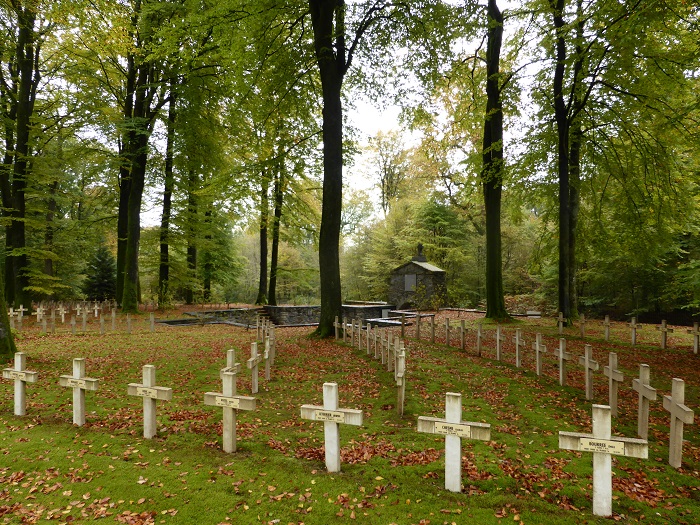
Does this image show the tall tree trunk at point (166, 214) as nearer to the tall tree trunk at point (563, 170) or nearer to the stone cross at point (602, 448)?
the tall tree trunk at point (563, 170)

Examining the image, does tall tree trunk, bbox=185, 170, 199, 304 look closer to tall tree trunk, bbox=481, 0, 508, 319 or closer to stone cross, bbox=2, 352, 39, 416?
tall tree trunk, bbox=481, 0, 508, 319

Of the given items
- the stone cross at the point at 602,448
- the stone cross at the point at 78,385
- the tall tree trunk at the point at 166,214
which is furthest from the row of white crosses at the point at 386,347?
the tall tree trunk at the point at 166,214

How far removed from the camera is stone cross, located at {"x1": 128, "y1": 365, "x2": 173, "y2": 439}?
4453 mm

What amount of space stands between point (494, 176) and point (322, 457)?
41.1ft

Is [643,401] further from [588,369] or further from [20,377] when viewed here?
[20,377]

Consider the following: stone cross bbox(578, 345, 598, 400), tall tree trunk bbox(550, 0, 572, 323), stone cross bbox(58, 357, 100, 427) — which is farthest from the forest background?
stone cross bbox(58, 357, 100, 427)

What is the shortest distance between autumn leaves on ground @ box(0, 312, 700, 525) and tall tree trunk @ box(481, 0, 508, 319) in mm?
6466

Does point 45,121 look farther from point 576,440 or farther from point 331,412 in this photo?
point 576,440

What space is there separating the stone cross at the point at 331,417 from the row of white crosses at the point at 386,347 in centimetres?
174

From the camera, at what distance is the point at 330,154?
37.3ft

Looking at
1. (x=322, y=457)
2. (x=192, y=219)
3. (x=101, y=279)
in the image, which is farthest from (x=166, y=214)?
(x=322, y=457)

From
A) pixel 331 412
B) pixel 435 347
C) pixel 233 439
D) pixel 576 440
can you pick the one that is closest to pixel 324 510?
pixel 331 412

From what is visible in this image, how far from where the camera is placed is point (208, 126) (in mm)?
18688

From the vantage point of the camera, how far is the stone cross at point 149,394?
14.6ft
